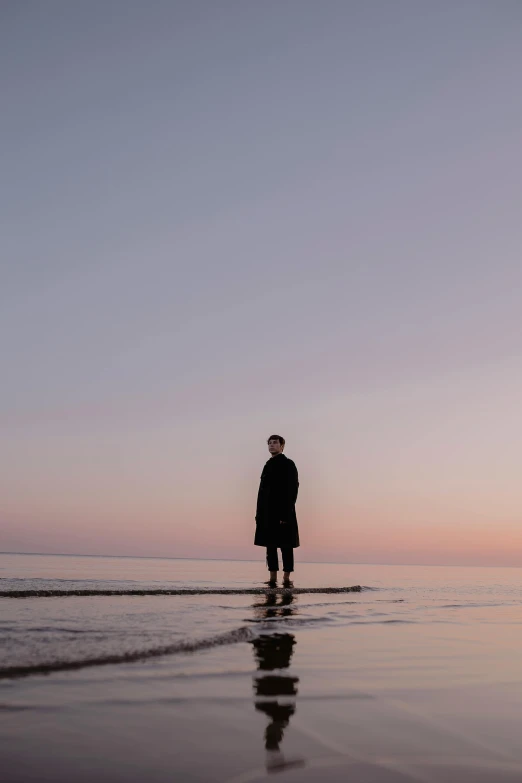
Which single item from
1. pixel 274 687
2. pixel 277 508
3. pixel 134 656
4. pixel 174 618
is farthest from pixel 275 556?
pixel 274 687

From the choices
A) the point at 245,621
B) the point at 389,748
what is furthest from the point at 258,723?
the point at 245,621

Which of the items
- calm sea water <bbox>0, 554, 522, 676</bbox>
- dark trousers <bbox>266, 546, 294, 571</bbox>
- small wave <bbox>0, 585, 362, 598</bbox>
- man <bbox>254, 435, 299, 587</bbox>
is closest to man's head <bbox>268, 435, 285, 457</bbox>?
man <bbox>254, 435, 299, 587</bbox>

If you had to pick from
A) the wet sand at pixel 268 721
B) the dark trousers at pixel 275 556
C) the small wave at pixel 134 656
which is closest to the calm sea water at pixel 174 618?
the small wave at pixel 134 656

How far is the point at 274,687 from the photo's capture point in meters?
2.94

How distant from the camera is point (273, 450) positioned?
11.9 metres

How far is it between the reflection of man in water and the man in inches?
267

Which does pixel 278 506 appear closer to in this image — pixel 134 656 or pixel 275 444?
pixel 275 444

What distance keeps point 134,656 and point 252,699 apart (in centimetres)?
106

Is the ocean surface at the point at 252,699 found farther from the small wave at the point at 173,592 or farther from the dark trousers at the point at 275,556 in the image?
the dark trousers at the point at 275,556

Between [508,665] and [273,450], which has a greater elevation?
[273,450]

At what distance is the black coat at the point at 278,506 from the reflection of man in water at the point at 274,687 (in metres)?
6.80

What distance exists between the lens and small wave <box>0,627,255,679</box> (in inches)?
120

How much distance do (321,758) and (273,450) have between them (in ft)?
32.7

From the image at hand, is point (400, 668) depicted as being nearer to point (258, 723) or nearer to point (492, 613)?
point (258, 723)
